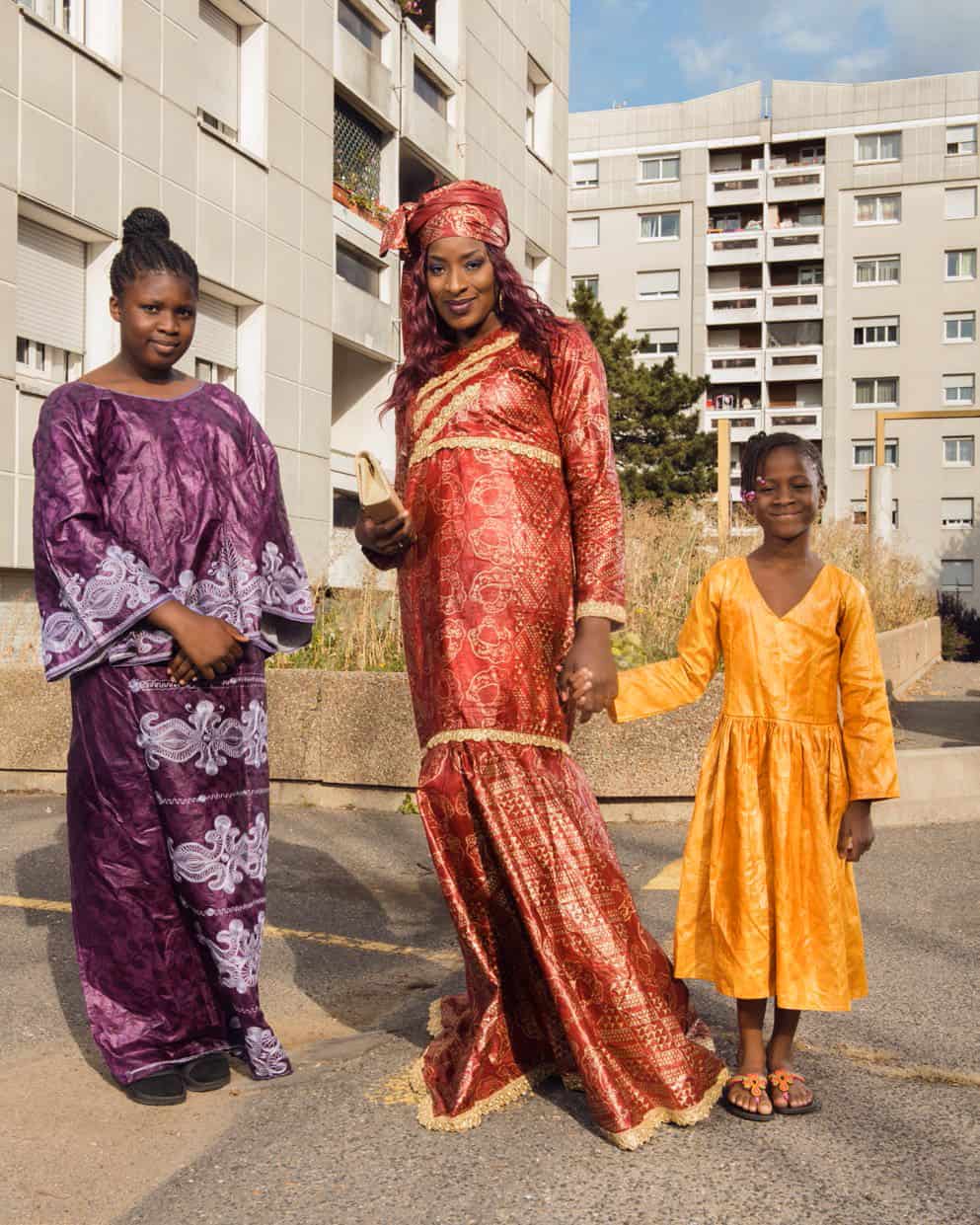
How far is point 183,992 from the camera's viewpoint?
3.59 meters

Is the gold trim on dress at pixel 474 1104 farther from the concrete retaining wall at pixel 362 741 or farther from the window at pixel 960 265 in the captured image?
the window at pixel 960 265

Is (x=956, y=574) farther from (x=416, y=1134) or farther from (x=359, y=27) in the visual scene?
(x=416, y=1134)

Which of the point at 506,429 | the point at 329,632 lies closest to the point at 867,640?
the point at 506,429

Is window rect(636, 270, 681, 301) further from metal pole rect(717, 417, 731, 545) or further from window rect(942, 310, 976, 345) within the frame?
metal pole rect(717, 417, 731, 545)

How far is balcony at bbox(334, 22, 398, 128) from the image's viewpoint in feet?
71.9

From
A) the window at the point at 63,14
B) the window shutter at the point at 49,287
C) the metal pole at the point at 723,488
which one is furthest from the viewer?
the metal pole at the point at 723,488

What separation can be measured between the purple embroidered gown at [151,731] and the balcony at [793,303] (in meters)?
68.4

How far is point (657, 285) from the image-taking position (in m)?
71.0

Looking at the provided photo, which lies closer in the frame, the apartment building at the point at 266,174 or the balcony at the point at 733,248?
the apartment building at the point at 266,174

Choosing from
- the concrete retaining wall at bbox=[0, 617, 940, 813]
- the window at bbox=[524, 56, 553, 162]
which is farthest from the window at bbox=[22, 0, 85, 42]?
the window at bbox=[524, 56, 553, 162]

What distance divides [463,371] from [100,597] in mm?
1093

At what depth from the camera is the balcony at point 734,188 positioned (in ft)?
228

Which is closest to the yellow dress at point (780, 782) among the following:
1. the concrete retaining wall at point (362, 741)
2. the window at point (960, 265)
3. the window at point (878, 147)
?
the concrete retaining wall at point (362, 741)

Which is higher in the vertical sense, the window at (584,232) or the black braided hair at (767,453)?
the window at (584,232)
